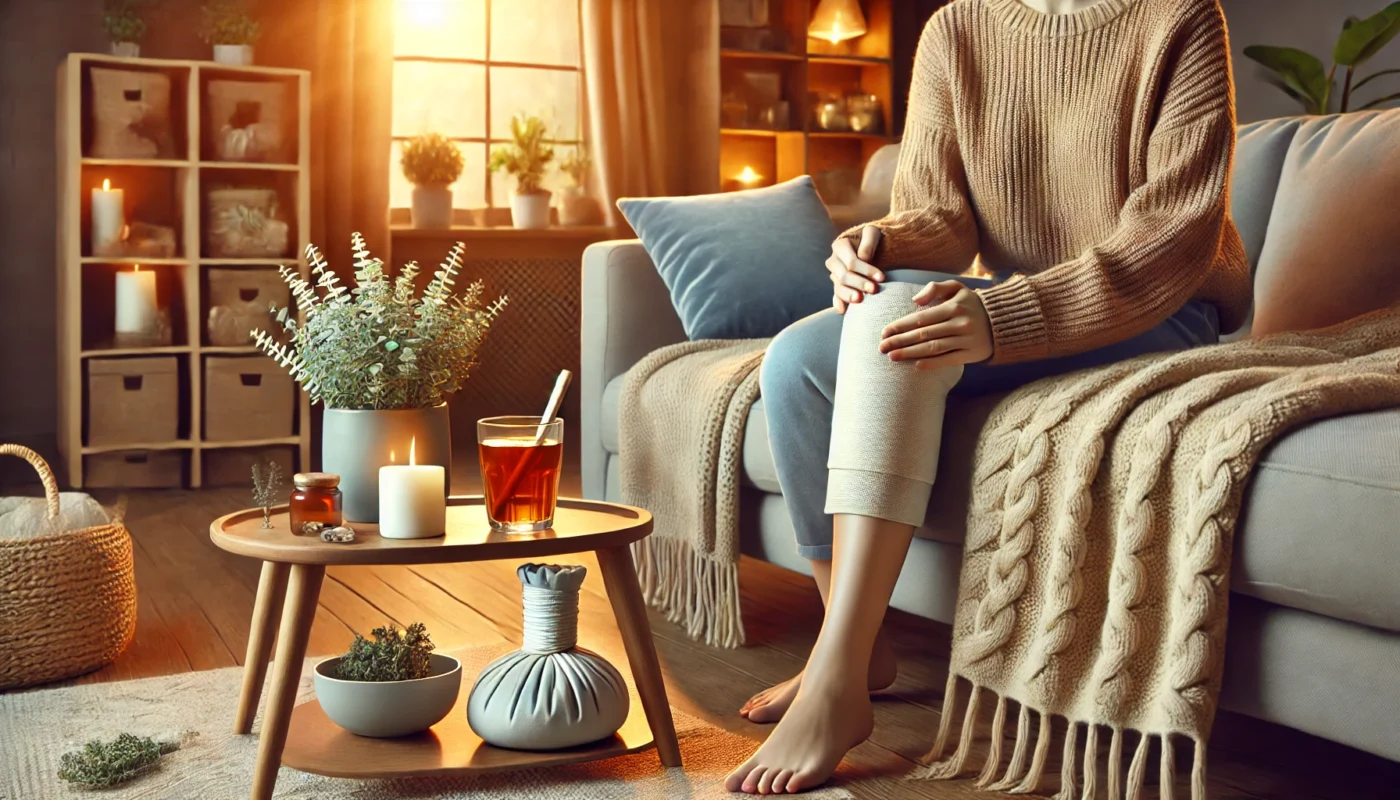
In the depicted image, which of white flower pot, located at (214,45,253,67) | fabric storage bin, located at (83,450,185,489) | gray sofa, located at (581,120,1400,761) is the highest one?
white flower pot, located at (214,45,253,67)

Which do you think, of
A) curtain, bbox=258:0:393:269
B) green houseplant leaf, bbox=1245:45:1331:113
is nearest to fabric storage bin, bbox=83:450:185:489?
curtain, bbox=258:0:393:269

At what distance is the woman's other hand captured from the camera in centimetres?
145

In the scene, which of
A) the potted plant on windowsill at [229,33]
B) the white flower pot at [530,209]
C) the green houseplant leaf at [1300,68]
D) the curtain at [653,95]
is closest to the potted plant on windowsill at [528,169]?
the white flower pot at [530,209]

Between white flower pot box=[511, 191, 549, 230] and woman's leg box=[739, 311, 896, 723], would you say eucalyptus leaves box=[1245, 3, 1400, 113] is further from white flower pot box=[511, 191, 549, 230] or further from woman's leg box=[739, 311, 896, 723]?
woman's leg box=[739, 311, 896, 723]

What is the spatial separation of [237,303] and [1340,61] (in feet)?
10.3

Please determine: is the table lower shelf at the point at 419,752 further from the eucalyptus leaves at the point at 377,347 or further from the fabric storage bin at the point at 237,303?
the fabric storage bin at the point at 237,303

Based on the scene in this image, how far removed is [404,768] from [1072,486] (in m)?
0.74

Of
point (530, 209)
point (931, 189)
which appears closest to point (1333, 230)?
point (931, 189)

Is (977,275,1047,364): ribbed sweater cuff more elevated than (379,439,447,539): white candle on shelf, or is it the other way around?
(977,275,1047,364): ribbed sweater cuff

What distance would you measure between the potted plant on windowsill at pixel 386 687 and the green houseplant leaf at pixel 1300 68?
335 centimetres

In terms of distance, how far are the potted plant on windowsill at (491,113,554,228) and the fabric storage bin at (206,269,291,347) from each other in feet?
3.34

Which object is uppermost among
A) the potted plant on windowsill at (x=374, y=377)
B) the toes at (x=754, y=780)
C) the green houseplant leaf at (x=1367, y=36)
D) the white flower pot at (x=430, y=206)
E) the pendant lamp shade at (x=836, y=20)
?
the pendant lamp shade at (x=836, y=20)

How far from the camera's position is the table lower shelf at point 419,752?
4.52 feet

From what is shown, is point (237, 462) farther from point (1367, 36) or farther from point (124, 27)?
point (1367, 36)
